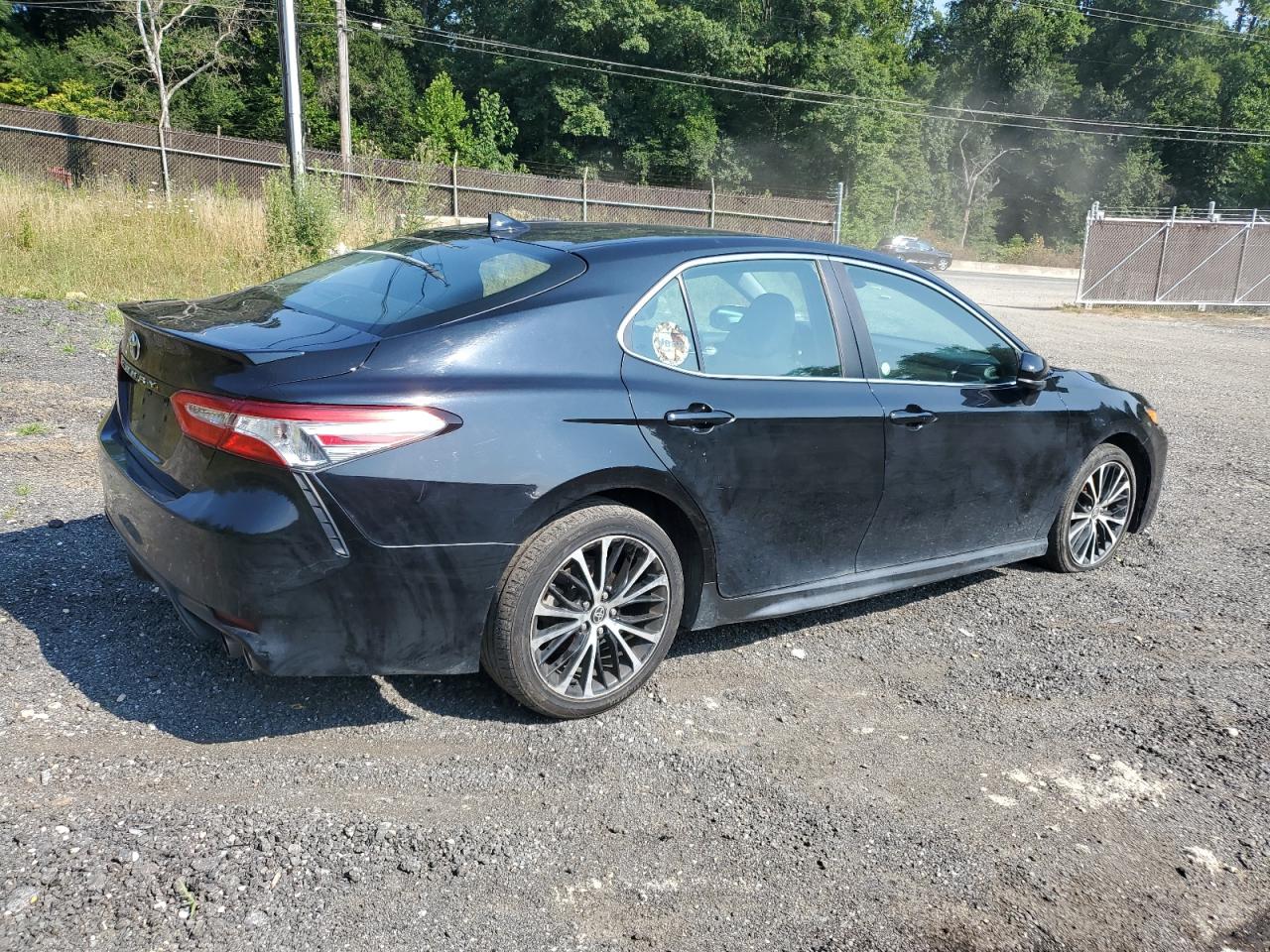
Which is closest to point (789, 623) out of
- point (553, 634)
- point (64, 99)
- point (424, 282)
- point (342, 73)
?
point (553, 634)

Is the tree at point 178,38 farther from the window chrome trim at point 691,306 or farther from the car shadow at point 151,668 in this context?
the window chrome trim at point 691,306

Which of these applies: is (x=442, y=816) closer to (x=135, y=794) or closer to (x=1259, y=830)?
(x=135, y=794)

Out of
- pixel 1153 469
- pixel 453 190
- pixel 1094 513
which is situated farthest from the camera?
pixel 453 190

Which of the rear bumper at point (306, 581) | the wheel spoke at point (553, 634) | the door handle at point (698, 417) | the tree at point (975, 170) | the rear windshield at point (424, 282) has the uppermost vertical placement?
Result: the tree at point (975, 170)

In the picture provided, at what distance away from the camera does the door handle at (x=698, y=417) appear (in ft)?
11.3

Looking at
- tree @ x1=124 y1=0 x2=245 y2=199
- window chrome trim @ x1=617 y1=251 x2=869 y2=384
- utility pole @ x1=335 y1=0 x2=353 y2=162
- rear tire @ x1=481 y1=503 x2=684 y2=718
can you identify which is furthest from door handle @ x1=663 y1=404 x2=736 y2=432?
tree @ x1=124 y1=0 x2=245 y2=199

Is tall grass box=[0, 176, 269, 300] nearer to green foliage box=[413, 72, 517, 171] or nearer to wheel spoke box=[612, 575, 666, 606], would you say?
wheel spoke box=[612, 575, 666, 606]

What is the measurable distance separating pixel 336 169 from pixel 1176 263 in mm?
18836

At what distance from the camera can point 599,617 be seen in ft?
11.1

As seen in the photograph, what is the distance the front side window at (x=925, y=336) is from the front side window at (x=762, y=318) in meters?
0.26

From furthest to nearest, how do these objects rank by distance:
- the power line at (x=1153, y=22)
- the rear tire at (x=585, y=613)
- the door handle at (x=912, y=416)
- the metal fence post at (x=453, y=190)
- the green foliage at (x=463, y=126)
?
the power line at (x=1153, y=22) < the green foliage at (x=463, y=126) < the metal fence post at (x=453, y=190) < the door handle at (x=912, y=416) < the rear tire at (x=585, y=613)

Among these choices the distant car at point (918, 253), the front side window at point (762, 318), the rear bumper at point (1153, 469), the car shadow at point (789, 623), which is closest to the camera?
the front side window at point (762, 318)

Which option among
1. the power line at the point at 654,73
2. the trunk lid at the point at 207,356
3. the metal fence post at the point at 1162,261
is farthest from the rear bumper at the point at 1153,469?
the power line at the point at 654,73

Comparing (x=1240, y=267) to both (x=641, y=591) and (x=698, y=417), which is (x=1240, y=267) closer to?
(x=698, y=417)
